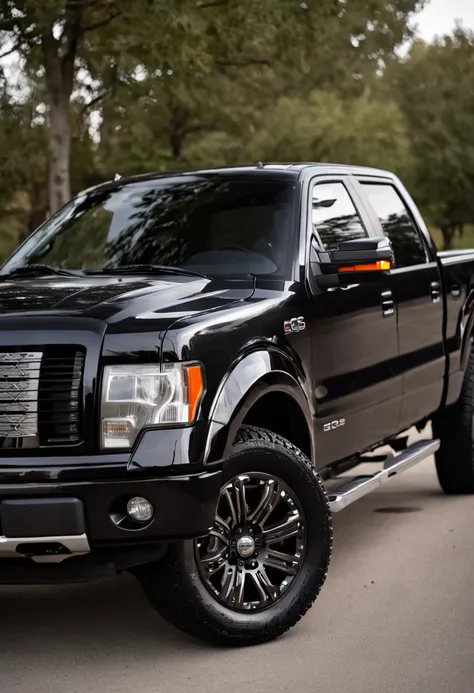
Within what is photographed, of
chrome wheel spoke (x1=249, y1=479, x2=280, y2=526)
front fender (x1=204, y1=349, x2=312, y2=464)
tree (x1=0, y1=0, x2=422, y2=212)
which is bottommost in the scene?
chrome wheel spoke (x1=249, y1=479, x2=280, y2=526)

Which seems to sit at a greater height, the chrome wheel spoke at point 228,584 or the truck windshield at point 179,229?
the truck windshield at point 179,229

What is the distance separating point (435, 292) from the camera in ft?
25.2

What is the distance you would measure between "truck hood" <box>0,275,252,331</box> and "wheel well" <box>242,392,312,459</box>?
48 cm

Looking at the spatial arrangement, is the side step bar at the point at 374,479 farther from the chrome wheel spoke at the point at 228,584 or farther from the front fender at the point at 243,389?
the chrome wheel spoke at the point at 228,584

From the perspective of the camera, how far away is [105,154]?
31438mm

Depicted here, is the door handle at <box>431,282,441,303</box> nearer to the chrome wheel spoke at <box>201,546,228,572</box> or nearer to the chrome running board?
the chrome wheel spoke at <box>201,546,228,572</box>

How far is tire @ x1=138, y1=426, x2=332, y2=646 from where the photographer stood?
16.2 ft

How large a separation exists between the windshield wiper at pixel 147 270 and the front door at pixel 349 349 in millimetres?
555

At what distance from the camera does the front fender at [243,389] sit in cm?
485

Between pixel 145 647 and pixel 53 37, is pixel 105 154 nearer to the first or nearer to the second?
pixel 53 37

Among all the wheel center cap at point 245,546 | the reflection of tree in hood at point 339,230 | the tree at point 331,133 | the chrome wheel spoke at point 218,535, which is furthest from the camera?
the tree at point 331,133

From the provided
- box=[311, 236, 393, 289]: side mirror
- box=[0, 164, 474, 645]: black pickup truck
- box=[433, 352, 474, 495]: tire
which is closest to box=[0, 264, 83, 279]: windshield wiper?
box=[0, 164, 474, 645]: black pickup truck

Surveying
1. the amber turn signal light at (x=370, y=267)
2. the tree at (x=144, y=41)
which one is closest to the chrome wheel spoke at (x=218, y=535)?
the amber turn signal light at (x=370, y=267)

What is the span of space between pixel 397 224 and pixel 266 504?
112 inches
